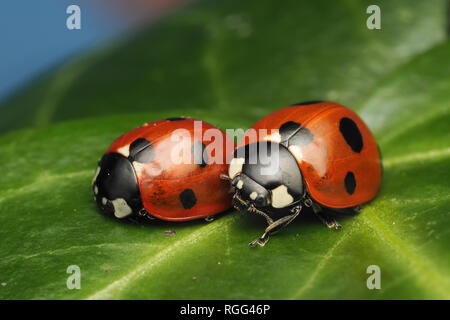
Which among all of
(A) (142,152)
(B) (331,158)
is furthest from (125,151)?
(B) (331,158)

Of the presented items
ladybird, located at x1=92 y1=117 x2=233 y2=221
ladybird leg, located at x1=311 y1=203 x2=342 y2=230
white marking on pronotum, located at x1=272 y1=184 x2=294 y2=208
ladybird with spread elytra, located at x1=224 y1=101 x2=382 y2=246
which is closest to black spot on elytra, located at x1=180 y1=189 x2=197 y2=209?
ladybird, located at x1=92 y1=117 x2=233 y2=221

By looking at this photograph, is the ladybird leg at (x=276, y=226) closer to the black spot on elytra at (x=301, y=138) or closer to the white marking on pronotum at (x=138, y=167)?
the black spot on elytra at (x=301, y=138)

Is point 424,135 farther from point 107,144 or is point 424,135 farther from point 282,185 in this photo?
point 107,144

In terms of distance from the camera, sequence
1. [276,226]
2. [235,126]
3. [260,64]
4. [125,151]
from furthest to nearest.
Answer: [260,64] < [235,126] < [125,151] < [276,226]

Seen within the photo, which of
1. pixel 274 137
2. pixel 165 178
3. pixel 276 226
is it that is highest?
pixel 274 137

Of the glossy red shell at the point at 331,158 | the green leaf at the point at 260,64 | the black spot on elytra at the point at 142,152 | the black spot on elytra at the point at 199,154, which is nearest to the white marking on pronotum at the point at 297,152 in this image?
the glossy red shell at the point at 331,158

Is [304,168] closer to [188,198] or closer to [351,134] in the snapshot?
[351,134]
